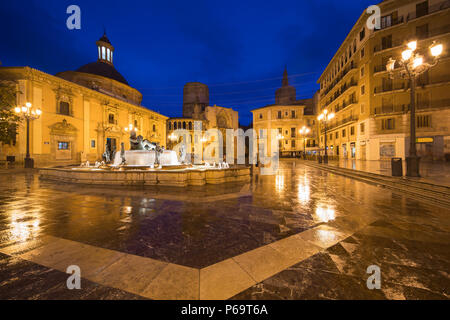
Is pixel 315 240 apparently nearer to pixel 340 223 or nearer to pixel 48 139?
pixel 340 223

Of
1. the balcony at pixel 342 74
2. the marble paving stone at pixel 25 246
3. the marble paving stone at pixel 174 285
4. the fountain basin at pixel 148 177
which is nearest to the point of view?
the marble paving stone at pixel 174 285

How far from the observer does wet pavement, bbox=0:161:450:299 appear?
1889mm

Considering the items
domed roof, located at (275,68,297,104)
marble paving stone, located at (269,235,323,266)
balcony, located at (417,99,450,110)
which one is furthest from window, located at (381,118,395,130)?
domed roof, located at (275,68,297,104)

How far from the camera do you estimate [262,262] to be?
7.80 ft

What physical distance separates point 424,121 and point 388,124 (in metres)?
3.27

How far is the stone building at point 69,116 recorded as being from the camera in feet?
59.9

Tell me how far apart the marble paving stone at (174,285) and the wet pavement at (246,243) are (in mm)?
17

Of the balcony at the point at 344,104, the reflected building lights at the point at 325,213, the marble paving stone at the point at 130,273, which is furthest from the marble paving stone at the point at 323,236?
the balcony at the point at 344,104

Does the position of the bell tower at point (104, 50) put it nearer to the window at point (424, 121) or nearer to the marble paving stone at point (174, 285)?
the marble paving stone at point (174, 285)

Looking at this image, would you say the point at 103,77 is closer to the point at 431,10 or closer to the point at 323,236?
the point at 323,236

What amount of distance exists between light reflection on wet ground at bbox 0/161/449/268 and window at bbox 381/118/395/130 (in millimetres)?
22140

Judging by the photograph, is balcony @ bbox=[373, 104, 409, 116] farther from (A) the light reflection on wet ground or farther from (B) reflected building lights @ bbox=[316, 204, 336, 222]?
(B) reflected building lights @ bbox=[316, 204, 336, 222]

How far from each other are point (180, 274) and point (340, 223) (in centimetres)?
334

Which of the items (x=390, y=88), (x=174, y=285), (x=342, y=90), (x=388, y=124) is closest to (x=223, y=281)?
(x=174, y=285)
